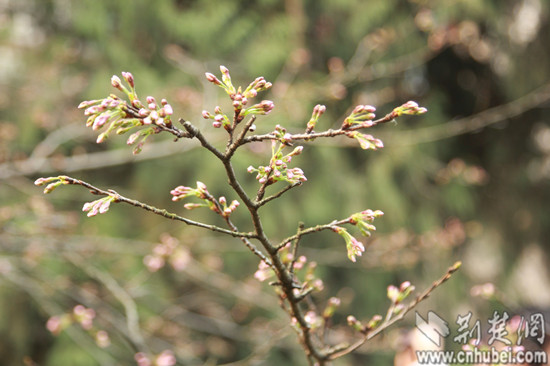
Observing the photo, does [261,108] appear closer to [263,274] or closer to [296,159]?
[263,274]

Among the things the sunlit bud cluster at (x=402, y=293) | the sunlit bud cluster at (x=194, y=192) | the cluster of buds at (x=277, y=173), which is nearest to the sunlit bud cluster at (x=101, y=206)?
the sunlit bud cluster at (x=194, y=192)

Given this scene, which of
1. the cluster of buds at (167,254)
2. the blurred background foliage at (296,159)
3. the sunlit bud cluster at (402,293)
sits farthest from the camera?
the blurred background foliage at (296,159)

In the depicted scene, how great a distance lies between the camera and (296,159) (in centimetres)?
316

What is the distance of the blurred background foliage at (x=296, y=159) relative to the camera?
296 centimetres

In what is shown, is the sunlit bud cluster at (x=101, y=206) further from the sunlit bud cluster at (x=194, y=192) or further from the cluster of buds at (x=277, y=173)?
the cluster of buds at (x=277, y=173)

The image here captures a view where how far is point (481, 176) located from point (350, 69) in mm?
1108

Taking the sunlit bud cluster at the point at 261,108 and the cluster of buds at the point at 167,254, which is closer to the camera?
the sunlit bud cluster at the point at 261,108

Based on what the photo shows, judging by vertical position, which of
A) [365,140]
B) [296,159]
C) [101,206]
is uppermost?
[296,159]

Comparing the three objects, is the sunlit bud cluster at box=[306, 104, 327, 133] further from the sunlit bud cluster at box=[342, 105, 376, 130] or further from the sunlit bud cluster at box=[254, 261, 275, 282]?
the sunlit bud cluster at box=[254, 261, 275, 282]

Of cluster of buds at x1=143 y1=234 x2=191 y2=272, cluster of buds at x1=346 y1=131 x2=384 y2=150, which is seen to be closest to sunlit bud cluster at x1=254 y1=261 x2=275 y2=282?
cluster of buds at x1=346 y1=131 x2=384 y2=150

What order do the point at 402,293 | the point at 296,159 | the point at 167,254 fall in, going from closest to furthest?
the point at 402,293, the point at 167,254, the point at 296,159

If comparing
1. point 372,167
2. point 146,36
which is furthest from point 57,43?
point 372,167

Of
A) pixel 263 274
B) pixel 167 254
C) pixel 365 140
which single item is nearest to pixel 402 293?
pixel 263 274

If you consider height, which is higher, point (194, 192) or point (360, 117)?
point (360, 117)
